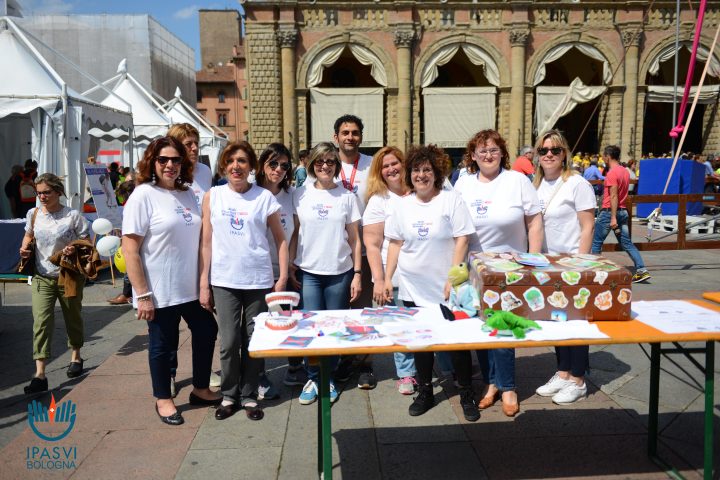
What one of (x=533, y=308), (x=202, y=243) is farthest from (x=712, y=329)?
(x=202, y=243)

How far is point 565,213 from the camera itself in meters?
4.15

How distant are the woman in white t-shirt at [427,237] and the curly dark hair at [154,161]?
1422 mm

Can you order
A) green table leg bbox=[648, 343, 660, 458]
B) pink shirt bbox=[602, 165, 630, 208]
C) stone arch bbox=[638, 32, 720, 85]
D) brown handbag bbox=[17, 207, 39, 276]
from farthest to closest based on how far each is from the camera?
1. stone arch bbox=[638, 32, 720, 85]
2. pink shirt bbox=[602, 165, 630, 208]
3. brown handbag bbox=[17, 207, 39, 276]
4. green table leg bbox=[648, 343, 660, 458]

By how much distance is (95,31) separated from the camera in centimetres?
3109

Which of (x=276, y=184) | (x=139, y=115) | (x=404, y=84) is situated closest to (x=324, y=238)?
(x=276, y=184)

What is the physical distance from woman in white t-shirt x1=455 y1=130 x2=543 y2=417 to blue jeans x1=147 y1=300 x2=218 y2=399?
1953 millimetres

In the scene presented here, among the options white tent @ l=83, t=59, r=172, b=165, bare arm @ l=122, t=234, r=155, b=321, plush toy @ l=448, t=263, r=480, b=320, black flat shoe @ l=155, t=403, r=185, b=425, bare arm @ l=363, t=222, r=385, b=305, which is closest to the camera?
plush toy @ l=448, t=263, r=480, b=320

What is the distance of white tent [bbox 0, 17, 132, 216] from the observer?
9914mm

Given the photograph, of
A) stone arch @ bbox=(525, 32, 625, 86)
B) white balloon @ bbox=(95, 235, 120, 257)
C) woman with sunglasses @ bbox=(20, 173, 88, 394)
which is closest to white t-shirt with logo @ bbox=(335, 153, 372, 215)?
woman with sunglasses @ bbox=(20, 173, 88, 394)

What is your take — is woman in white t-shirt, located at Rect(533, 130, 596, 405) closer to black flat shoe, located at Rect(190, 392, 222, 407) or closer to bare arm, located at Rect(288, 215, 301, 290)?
bare arm, located at Rect(288, 215, 301, 290)

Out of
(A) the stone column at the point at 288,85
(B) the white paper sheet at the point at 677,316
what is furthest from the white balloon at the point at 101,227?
(A) the stone column at the point at 288,85

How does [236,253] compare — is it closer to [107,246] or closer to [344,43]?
[107,246]

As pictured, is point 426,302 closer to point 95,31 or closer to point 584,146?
point 584,146

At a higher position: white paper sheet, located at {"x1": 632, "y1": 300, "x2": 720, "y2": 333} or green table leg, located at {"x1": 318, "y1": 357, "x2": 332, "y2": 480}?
white paper sheet, located at {"x1": 632, "y1": 300, "x2": 720, "y2": 333}
